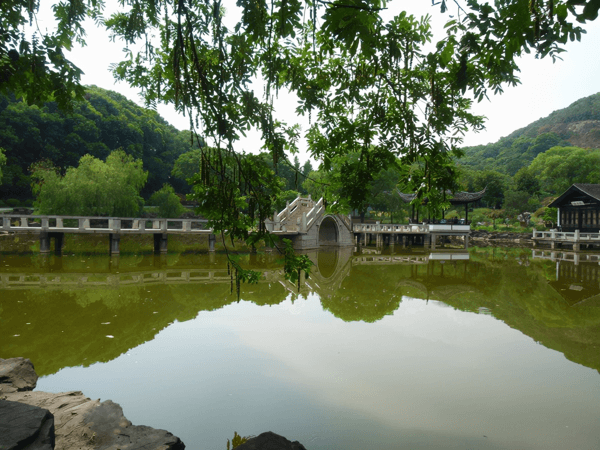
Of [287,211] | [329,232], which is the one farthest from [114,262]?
[329,232]

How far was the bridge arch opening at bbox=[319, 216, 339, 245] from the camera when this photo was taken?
84.8 feet

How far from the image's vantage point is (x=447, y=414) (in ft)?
13.5

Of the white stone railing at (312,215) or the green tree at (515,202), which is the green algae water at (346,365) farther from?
the green tree at (515,202)

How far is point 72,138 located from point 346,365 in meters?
36.0

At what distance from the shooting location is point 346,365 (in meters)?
5.36

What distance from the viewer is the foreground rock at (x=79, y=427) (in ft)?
8.82

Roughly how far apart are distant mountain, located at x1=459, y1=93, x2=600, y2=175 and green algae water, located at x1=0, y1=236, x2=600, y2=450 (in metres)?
63.3

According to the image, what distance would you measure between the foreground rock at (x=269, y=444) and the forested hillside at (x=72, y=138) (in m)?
27.1

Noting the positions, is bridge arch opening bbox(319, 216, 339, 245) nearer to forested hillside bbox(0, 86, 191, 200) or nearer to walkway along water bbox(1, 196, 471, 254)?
walkway along water bbox(1, 196, 471, 254)

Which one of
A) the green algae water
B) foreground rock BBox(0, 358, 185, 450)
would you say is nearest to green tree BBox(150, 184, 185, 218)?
the green algae water

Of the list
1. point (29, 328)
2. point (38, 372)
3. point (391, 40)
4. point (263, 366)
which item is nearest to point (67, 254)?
point (29, 328)

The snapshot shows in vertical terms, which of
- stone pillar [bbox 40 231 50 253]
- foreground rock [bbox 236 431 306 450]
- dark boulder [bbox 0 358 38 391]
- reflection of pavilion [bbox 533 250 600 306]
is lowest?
reflection of pavilion [bbox 533 250 600 306]

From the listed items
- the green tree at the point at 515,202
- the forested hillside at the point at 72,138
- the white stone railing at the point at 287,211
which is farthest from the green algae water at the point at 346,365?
the green tree at the point at 515,202

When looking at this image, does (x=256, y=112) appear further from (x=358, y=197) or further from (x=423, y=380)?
(x=423, y=380)
